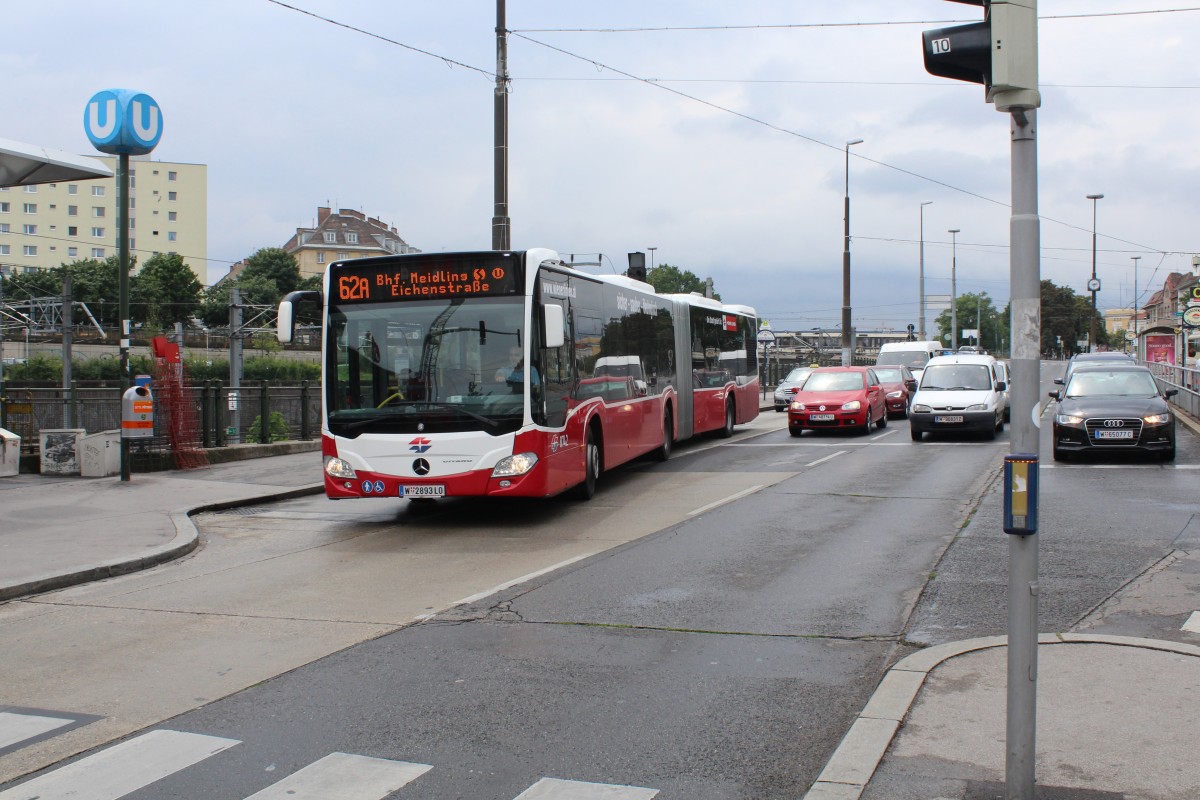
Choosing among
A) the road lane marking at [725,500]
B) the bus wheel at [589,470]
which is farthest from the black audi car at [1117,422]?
the bus wheel at [589,470]

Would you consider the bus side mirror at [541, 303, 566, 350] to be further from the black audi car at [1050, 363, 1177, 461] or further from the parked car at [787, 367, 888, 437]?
the parked car at [787, 367, 888, 437]

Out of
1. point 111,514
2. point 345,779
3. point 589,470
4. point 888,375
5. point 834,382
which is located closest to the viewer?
point 345,779

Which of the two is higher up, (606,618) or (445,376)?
(445,376)

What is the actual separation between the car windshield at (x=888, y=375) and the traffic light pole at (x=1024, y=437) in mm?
28791

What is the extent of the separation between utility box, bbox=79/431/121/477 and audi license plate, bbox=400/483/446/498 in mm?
7193

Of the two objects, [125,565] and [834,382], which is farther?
[834,382]

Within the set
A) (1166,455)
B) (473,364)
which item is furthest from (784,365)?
(473,364)

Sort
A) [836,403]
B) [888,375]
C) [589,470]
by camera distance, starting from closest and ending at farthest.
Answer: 1. [589,470]
2. [836,403]
3. [888,375]

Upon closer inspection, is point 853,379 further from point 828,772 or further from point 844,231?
point 828,772

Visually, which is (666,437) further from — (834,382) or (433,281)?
(433,281)

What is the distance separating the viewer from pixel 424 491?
11.6 m

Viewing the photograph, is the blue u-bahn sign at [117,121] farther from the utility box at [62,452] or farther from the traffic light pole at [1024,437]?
the traffic light pole at [1024,437]

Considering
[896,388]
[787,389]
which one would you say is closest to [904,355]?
[787,389]

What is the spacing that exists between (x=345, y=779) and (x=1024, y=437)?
2969 mm
